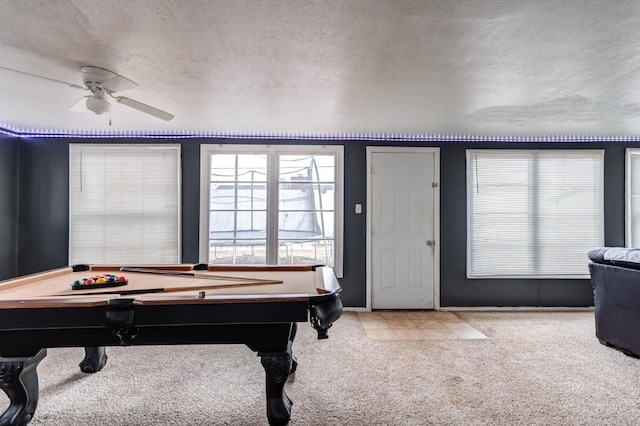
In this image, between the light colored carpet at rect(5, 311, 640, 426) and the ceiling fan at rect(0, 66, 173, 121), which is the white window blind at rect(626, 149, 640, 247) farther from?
the ceiling fan at rect(0, 66, 173, 121)

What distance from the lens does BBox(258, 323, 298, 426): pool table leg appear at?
6.15 ft

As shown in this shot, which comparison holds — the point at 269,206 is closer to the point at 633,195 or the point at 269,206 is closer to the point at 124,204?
the point at 124,204

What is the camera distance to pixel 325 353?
9.91 feet

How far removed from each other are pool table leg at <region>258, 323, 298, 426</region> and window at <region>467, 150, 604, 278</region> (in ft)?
10.9

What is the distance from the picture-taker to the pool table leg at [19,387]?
1.78m

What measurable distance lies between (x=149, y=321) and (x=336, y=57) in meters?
1.80

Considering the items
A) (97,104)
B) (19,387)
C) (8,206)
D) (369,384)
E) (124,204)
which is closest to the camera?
(19,387)

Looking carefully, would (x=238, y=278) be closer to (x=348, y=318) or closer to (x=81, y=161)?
(x=348, y=318)

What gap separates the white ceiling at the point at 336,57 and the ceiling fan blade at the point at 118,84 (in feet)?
Result: 0.32

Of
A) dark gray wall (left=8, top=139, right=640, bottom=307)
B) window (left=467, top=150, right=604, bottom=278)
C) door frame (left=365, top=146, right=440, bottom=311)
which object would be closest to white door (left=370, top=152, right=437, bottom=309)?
door frame (left=365, top=146, right=440, bottom=311)

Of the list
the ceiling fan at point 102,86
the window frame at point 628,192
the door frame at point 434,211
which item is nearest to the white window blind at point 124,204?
the ceiling fan at point 102,86

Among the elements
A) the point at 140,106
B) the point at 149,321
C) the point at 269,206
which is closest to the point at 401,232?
the point at 269,206

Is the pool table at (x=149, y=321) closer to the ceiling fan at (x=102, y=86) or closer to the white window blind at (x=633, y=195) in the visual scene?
the ceiling fan at (x=102, y=86)

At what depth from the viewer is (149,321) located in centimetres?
171
